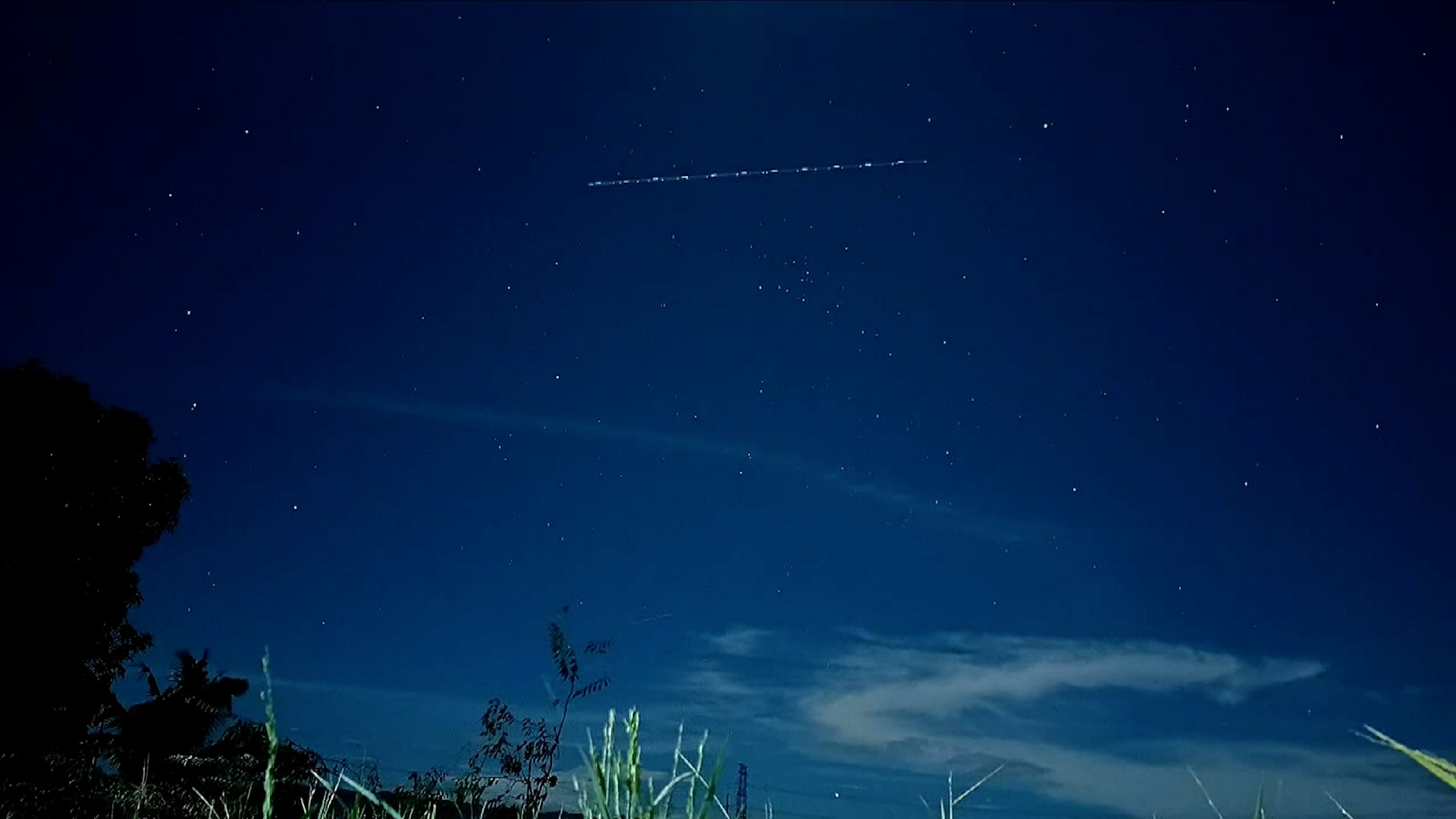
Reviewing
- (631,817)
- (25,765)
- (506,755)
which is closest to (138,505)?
(25,765)

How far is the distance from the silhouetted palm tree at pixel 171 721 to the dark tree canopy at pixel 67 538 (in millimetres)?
6316

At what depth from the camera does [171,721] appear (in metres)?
28.6

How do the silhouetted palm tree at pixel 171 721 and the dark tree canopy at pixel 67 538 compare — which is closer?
the dark tree canopy at pixel 67 538

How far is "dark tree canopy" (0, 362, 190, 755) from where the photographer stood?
1809 cm

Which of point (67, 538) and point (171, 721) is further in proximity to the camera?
point (171, 721)

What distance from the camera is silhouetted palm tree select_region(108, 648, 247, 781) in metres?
26.6

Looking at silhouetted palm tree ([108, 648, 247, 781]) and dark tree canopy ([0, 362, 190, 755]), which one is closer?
dark tree canopy ([0, 362, 190, 755])

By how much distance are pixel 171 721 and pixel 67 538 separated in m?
11.9

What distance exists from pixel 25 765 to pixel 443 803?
28.0ft

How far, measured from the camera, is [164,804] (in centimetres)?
906

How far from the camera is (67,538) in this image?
18781 millimetres

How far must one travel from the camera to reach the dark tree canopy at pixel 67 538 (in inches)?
712

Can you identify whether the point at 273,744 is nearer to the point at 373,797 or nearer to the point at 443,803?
the point at 373,797

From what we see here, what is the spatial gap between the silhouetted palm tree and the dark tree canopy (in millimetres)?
6316
